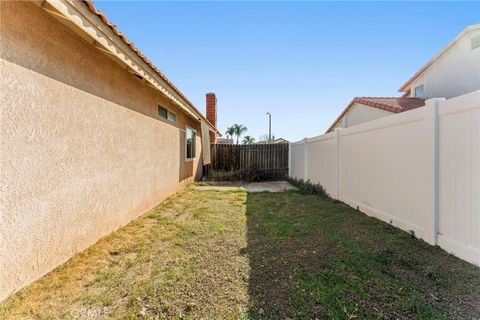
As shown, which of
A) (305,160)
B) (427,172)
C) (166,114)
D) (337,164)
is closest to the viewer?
(427,172)

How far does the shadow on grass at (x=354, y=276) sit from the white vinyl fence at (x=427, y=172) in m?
0.30

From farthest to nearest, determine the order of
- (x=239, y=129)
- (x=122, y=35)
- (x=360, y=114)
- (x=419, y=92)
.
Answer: (x=239, y=129)
(x=419, y=92)
(x=360, y=114)
(x=122, y=35)

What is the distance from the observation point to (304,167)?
389 inches

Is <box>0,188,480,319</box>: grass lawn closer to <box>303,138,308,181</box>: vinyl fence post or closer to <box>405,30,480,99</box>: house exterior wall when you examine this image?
<box>303,138,308,181</box>: vinyl fence post

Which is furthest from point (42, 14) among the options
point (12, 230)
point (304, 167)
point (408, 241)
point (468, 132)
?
point (304, 167)

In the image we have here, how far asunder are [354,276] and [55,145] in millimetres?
3600

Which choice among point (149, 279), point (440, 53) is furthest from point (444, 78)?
point (149, 279)

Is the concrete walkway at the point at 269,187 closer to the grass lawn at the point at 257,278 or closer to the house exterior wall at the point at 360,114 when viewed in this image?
the grass lawn at the point at 257,278

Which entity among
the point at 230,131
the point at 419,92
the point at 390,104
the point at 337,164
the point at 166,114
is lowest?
the point at 337,164

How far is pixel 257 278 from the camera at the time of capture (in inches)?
101

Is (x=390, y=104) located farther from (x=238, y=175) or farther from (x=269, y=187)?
(x=238, y=175)

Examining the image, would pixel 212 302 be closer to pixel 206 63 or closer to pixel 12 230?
pixel 12 230

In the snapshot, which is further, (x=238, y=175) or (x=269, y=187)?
(x=238, y=175)

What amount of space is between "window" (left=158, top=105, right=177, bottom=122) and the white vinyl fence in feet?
16.6
